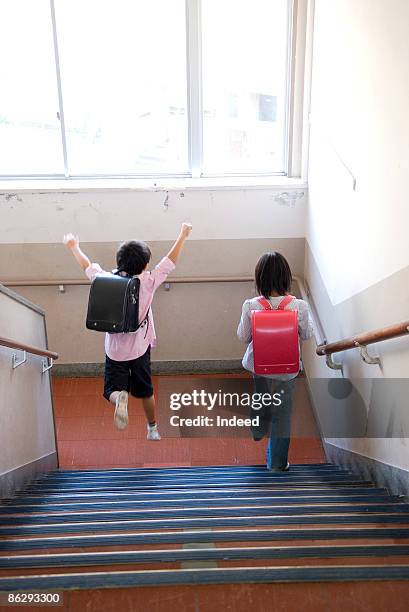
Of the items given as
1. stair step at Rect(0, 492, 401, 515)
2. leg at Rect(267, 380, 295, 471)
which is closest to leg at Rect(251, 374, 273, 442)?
leg at Rect(267, 380, 295, 471)

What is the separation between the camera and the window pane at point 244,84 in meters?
5.27

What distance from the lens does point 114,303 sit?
398 cm

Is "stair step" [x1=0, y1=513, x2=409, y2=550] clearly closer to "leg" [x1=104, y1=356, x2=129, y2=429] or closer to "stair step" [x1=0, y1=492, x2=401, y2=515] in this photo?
"stair step" [x1=0, y1=492, x2=401, y2=515]

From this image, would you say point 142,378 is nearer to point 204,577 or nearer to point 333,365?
point 333,365

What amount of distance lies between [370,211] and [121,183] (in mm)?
2591

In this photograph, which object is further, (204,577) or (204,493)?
(204,493)

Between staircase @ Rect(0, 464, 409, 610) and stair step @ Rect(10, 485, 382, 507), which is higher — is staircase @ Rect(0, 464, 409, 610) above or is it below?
above

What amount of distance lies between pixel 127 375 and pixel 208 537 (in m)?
1.96

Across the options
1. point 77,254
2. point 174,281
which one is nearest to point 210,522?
point 77,254

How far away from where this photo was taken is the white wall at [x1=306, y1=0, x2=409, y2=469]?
10.2 ft

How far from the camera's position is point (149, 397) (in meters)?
4.63

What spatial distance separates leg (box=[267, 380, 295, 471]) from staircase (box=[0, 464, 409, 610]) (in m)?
0.48

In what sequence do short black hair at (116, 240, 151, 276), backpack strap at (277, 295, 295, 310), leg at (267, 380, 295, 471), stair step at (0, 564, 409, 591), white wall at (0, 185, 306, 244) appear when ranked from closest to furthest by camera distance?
Answer: stair step at (0, 564, 409, 591) → backpack strap at (277, 295, 295, 310) → leg at (267, 380, 295, 471) → short black hair at (116, 240, 151, 276) → white wall at (0, 185, 306, 244)

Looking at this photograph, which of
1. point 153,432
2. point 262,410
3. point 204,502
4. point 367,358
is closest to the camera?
point 204,502
